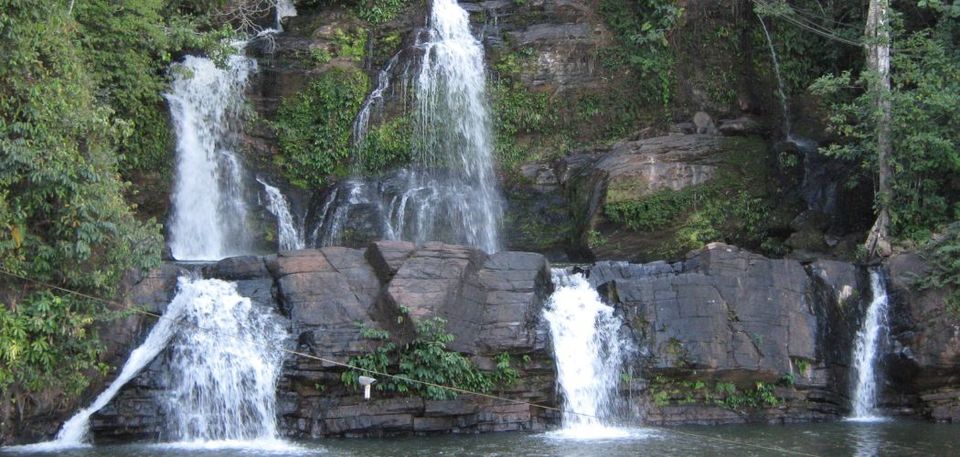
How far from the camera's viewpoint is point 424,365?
14.0 meters

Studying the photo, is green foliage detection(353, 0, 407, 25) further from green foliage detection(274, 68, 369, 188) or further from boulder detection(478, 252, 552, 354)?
boulder detection(478, 252, 552, 354)

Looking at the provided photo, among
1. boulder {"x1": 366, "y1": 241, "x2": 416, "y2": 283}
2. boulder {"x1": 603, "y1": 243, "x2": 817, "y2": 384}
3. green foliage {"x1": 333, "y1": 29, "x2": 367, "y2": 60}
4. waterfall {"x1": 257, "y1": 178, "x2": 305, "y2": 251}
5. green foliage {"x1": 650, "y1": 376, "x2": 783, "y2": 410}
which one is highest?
green foliage {"x1": 333, "y1": 29, "x2": 367, "y2": 60}

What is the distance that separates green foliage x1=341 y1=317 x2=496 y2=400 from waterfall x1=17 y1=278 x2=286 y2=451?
4.37 ft

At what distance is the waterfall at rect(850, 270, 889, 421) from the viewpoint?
1545 cm

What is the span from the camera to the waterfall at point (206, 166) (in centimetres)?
1967

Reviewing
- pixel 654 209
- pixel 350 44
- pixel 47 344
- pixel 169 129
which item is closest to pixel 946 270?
pixel 654 209

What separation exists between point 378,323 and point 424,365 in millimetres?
997

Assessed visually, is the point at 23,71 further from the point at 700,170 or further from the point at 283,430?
the point at 700,170

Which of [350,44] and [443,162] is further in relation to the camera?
[350,44]

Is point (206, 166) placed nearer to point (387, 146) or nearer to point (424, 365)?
point (387, 146)

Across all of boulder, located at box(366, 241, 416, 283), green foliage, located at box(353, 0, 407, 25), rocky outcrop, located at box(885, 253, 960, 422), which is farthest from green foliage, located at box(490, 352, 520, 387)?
green foliage, located at box(353, 0, 407, 25)

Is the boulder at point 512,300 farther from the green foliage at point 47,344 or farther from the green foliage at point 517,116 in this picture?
the green foliage at point 517,116

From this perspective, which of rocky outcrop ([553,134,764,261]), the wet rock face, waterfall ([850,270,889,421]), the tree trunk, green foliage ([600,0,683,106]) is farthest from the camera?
green foliage ([600,0,683,106])

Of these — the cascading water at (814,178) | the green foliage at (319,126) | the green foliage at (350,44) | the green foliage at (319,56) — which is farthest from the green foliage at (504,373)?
the green foliage at (350,44)
